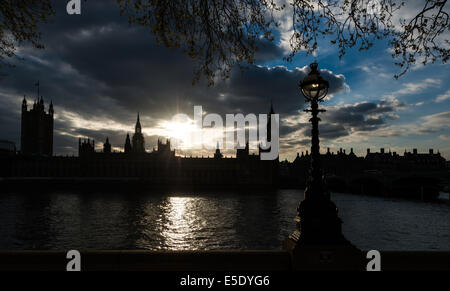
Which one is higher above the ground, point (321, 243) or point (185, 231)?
point (321, 243)

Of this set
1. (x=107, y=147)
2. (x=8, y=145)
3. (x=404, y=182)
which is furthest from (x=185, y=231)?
(x=8, y=145)

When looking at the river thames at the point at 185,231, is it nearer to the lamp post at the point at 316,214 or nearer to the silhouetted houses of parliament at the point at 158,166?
the lamp post at the point at 316,214

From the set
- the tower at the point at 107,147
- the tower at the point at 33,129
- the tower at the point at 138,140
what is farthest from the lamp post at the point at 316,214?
the tower at the point at 33,129

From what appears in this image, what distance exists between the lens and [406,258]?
4.84 meters

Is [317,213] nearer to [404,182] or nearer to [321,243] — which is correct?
[321,243]

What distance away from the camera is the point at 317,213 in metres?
5.09

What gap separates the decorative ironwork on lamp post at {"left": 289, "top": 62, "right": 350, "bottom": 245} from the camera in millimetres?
4973

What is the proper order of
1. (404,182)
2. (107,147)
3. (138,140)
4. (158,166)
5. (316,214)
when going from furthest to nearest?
(138,140), (107,147), (158,166), (404,182), (316,214)

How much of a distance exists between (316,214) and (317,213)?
31 millimetres

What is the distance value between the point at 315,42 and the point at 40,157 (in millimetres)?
156350

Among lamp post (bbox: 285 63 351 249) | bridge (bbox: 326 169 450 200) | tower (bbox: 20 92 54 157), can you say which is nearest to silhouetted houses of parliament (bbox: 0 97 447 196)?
tower (bbox: 20 92 54 157)
